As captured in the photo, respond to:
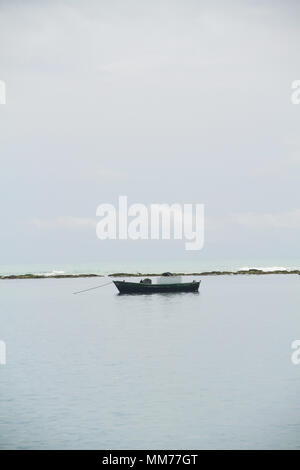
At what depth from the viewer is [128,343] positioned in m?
46.0

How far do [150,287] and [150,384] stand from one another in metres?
61.3

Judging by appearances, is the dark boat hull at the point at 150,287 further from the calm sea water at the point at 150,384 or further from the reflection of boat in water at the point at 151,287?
the calm sea water at the point at 150,384

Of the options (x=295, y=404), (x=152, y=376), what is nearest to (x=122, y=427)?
(x=295, y=404)

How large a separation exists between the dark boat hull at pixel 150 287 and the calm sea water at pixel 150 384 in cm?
3041

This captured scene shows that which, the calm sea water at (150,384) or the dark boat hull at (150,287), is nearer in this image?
the calm sea water at (150,384)

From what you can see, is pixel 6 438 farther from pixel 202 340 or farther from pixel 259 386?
pixel 202 340

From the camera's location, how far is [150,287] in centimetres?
9269

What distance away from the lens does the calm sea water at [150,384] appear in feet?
76.5

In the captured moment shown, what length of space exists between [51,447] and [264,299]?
70562 mm

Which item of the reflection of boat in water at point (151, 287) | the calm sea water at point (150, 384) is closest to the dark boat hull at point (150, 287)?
the reflection of boat in water at point (151, 287)

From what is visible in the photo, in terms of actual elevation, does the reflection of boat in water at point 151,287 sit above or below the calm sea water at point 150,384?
above

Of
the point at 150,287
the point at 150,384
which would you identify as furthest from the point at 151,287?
the point at 150,384

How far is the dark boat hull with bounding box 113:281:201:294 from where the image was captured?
305 feet

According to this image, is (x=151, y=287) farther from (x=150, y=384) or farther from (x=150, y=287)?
(x=150, y=384)
